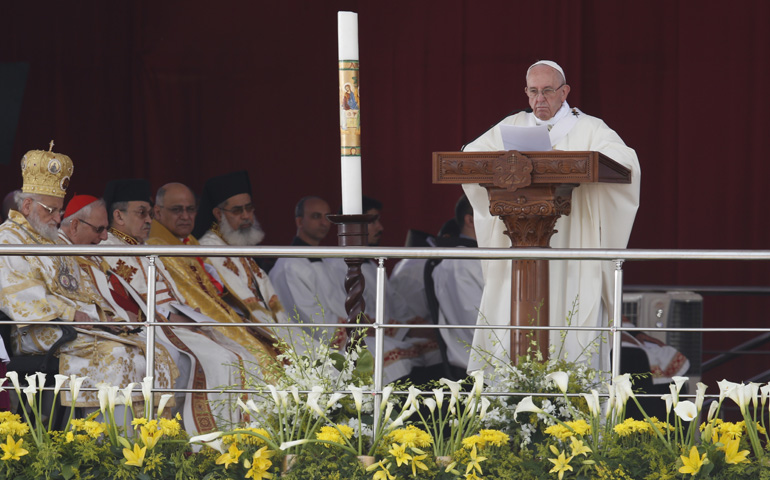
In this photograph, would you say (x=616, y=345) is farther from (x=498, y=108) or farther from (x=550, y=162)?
(x=498, y=108)

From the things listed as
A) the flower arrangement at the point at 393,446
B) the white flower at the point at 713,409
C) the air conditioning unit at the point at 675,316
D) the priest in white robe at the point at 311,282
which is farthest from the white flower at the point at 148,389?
the air conditioning unit at the point at 675,316

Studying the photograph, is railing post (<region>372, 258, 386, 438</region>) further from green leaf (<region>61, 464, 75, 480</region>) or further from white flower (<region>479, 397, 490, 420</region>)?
green leaf (<region>61, 464, 75, 480</region>)

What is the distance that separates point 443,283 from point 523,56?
10.5 feet

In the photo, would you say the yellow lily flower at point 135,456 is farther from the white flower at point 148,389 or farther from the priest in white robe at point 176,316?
the priest in white robe at point 176,316

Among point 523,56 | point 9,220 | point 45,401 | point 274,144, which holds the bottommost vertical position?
point 45,401

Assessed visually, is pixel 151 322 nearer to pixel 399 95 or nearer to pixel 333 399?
pixel 333 399

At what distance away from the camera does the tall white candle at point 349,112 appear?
3.71 m

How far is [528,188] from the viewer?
151 inches

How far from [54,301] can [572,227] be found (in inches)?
83.9

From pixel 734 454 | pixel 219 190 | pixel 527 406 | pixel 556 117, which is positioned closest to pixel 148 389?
pixel 527 406

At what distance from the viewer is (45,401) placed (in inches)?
184

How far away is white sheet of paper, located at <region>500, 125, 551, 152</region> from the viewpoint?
3.79m

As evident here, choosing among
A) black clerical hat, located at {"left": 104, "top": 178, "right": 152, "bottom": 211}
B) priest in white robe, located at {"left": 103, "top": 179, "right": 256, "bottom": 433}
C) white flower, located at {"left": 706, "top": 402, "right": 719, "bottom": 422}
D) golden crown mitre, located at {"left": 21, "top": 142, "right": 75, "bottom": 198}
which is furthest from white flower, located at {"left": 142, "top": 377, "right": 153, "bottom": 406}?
black clerical hat, located at {"left": 104, "top": 178, "right": 152, "bottom": 211}

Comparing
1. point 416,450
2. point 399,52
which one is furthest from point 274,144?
point 416,450
